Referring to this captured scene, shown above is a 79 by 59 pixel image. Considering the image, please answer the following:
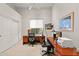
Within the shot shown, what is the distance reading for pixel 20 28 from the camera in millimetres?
9414

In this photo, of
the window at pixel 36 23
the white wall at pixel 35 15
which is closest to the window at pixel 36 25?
the window at pixel 36 23

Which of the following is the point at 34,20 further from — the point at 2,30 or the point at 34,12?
the point at 2,30

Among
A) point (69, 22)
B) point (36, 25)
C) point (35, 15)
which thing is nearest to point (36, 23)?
point (36, 25)

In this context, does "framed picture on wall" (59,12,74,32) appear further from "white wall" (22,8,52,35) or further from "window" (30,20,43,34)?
"window" (30,20,43,34)

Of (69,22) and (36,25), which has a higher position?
(69,22)

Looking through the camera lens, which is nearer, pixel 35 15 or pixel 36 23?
pixel 35 15

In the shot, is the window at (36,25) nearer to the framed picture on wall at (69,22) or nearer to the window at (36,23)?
the window at (36,23)

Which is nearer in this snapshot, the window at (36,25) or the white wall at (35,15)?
the white wall at (35,15)

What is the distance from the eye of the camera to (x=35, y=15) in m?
9.55

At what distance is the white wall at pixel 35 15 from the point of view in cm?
952

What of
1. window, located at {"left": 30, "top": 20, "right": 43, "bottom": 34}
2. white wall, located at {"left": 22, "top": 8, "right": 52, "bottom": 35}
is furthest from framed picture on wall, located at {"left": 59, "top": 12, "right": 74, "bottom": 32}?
window, located at {"left": 30, "top": 20, "right": 43, "bottom": 34}

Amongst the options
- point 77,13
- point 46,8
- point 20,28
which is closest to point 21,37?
point 20,28

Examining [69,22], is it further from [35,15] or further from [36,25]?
[36,25]

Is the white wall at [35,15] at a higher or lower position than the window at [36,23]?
higher
